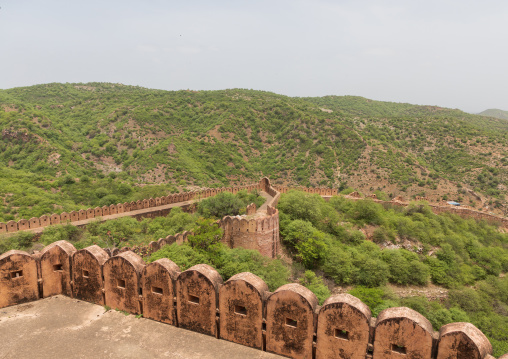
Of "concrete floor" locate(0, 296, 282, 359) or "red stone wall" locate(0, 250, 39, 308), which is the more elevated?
"red stone wall" locate(0, 250, 39, 308)

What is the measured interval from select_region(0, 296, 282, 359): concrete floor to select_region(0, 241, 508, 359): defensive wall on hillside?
243mm

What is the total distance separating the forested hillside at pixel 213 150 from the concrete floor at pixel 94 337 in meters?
24.8

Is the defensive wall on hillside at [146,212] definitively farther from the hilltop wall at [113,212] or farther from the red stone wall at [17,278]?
the red stone wall at [17,278]

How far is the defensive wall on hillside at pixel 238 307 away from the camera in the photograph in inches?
221

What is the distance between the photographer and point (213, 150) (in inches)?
2352

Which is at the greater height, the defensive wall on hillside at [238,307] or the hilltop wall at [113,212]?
the defensive wall on hillside at [238,307]

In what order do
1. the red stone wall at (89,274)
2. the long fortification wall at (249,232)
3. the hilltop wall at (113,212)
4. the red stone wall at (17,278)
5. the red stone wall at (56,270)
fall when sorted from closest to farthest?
the red stone wall at (17,278)
the red stone wall at (89,274)
the red stone wall at (56,270)
the long fortification wall at (249,232)
the hilltop wall at (113,212)

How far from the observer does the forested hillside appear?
137 feet

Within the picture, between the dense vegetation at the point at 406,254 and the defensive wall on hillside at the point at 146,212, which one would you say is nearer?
the dense vegetation at the point at 406,254

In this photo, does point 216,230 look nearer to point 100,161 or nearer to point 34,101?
point 100,161

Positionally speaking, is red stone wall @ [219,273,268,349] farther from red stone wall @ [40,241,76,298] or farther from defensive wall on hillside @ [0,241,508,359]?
red stone wall @ [40,241,76,298]

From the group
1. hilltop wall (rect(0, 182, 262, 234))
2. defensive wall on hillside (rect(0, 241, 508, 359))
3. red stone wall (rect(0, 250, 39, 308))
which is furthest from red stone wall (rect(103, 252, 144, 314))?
hilltop wall (rect(0, 182, 262, 234))

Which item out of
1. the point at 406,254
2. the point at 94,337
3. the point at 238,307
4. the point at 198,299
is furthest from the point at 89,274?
the point at 406,254

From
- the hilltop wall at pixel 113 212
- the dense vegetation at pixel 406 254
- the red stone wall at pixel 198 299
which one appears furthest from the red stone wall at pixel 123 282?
the hilltop wall at pixel 113 212
